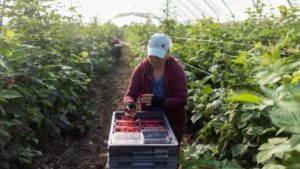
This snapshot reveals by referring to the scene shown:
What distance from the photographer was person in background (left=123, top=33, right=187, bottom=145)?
3250mm

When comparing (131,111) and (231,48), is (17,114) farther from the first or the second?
(231,48)

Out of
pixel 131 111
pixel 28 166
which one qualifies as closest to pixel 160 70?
pixel 131 111

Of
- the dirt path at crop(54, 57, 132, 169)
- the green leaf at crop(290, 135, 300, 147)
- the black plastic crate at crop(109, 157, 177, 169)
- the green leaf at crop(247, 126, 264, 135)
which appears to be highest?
the green leaf at crop(290, 135, 300, 147)

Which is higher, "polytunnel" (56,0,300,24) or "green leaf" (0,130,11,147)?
"polytunnel" (56,0,300,24)

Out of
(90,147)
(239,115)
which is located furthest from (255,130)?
(90,147)

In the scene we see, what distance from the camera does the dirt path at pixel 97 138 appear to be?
4.39 metres

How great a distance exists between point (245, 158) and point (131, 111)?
98 centimetres

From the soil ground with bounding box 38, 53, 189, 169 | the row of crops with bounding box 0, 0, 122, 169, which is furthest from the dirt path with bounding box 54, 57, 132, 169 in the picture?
the row of crops with bounding box 0, 0, 122, 169

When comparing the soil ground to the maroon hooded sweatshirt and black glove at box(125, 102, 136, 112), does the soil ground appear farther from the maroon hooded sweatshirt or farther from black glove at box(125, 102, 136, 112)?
black glove at box(125, 102, 136, 112)

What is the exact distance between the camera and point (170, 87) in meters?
3.46

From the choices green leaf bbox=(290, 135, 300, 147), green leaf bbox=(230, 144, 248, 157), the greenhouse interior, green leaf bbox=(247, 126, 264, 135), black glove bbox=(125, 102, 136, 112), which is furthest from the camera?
black glove bbox=(125, 102, 136, 112)

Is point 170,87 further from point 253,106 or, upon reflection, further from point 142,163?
point 142,163

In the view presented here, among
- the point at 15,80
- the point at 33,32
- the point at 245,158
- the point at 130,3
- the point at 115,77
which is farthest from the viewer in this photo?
the point at 130,3

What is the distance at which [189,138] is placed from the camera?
4.80m
